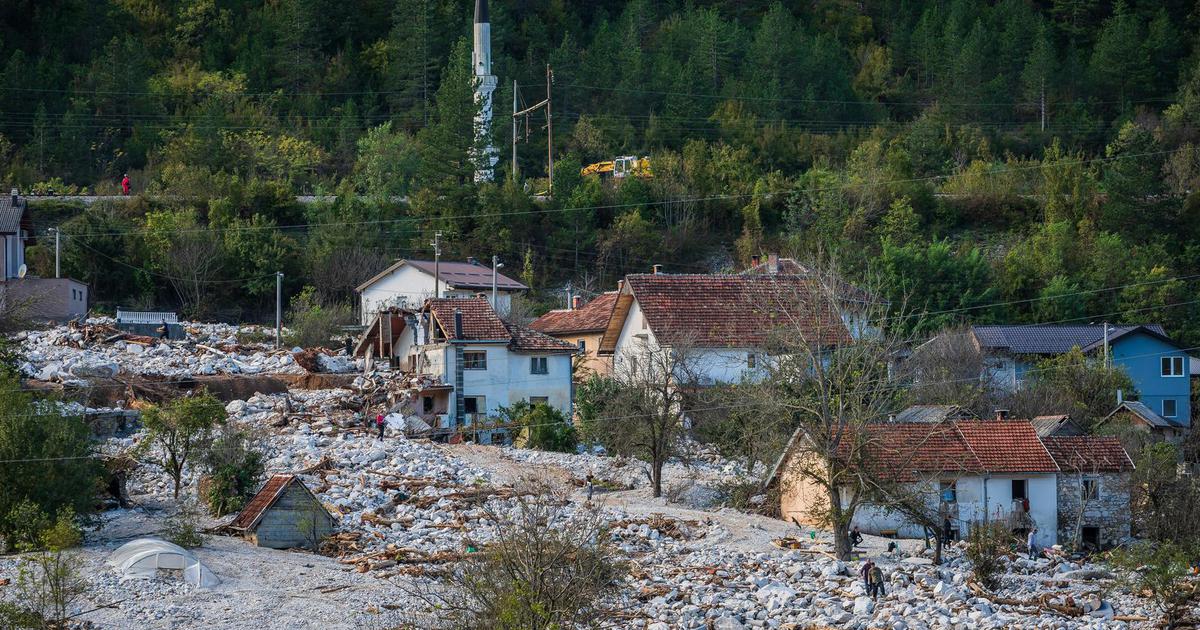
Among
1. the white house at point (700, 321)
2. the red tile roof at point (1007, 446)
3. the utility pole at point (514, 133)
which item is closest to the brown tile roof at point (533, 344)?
the white house at point (700, 321)

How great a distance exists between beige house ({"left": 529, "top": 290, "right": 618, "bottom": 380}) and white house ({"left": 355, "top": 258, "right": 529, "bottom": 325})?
2.36m

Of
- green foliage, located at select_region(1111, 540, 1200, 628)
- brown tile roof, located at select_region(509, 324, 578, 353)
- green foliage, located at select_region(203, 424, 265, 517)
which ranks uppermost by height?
brown tile roof, located at select_region(509, 324, 578, 353)

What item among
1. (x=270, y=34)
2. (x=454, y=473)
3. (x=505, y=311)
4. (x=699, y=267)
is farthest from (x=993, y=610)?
(x=270, y=34)

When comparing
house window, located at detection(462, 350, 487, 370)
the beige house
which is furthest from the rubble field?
the beige house

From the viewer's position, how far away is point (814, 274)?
29.7 metres

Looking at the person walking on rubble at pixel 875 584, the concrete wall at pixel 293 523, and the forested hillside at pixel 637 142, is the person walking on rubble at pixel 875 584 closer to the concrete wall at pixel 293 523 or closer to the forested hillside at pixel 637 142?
the concrete wall at pixel 293 523

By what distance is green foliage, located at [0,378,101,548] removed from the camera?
24891mm

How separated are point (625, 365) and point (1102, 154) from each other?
41231 mm

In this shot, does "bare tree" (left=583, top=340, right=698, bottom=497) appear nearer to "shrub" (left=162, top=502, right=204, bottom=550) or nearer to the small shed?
the small shed

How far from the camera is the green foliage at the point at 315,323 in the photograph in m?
47.3

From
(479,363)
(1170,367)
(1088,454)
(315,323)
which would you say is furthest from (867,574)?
(315,323)

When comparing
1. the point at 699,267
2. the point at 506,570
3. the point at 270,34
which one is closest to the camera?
the point at 506,570

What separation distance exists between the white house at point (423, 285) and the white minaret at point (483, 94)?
933 centimetres

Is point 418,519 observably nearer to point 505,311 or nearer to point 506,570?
point 506,570
